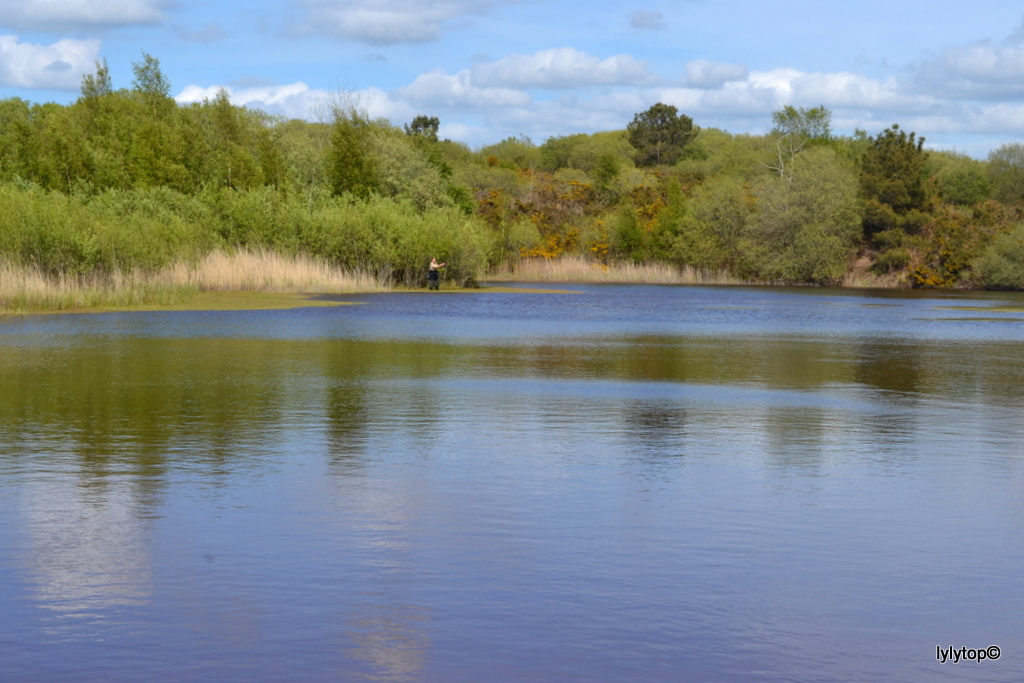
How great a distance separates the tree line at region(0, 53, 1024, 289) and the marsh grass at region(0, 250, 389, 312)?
790mm

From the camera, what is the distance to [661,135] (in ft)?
447

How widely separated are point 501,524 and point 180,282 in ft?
126

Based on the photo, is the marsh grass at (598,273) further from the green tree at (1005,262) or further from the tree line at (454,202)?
the green tree at (1005,262)

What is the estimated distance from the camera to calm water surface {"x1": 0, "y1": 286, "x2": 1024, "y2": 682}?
6.88 m

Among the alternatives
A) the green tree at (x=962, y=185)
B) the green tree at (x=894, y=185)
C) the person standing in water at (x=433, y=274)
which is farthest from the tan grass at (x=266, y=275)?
the green tree at (x=962, y=185)

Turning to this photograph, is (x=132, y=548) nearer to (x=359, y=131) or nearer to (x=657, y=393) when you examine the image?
(x=657, y=393)

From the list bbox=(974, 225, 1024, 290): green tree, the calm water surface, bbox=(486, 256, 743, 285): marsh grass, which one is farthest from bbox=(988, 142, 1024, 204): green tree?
the calm water surface

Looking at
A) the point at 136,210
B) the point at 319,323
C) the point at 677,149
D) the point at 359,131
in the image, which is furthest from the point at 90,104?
the point at 677,149

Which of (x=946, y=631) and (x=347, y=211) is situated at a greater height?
(x=347, y=211)

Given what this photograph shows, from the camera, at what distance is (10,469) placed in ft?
39.0

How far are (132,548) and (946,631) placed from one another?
5882 millimetres

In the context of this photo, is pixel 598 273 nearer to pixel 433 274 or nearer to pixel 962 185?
pixel 433 274

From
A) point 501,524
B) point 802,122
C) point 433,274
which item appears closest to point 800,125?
point 802,122

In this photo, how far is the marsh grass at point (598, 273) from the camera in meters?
83.1
